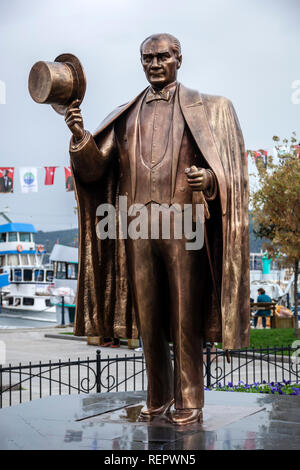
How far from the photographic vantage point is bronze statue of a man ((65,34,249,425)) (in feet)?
16.1

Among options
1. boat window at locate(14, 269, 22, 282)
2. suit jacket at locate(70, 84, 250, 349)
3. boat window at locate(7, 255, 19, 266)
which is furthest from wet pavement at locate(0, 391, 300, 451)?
boat window at locate(7, 255, 19, 266)

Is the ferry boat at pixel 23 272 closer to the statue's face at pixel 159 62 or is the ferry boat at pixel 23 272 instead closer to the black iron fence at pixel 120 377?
the black iron fence at pixel 120 377

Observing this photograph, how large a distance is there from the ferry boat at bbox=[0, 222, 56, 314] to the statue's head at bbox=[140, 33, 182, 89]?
4279 centimetres

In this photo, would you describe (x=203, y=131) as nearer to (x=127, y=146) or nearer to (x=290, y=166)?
(x=127, y=146)

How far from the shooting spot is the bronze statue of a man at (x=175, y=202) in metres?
4.90

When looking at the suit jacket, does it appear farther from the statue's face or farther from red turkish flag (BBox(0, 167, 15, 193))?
red turkish flag (BBox(0, 167, 15, 193))

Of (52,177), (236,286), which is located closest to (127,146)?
(236,286)

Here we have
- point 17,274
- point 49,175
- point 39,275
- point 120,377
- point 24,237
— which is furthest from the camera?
point 24,237

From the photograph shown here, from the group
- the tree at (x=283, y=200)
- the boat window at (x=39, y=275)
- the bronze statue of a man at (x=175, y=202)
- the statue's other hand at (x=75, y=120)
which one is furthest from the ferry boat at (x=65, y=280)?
the statue's other hand at (x=75, y=120)

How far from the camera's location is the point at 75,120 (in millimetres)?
4949

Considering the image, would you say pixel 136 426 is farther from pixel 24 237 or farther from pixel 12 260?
pixel 24 237

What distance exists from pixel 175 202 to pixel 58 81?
1.21 meters

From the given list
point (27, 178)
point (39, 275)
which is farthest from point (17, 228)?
point (27, 178)

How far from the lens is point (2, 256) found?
5638cm
